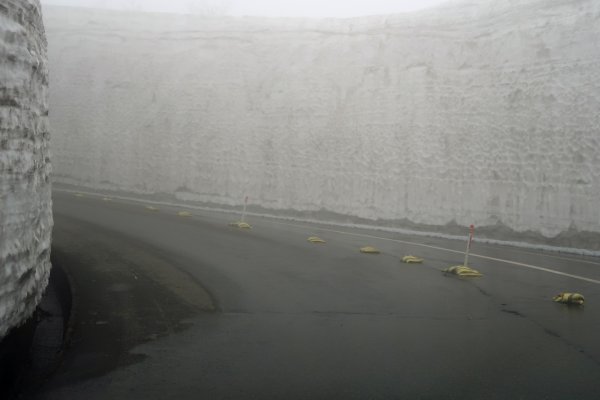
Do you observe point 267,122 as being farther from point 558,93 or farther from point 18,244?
point 18,244

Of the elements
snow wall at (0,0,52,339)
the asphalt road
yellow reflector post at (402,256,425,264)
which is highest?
snow wall at (0,0,52,339)

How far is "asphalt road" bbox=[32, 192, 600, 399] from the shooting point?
4.48 meters

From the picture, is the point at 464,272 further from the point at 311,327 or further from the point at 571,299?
the point at 311,327

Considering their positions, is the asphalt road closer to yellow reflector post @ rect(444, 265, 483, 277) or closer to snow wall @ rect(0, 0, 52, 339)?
yellow reflector post @ rect(444, 265, 483, 277)

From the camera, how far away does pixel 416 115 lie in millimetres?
23453

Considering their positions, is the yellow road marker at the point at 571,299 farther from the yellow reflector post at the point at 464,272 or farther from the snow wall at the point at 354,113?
the snow wall at the point at 354,113

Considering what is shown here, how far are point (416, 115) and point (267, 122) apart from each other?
25.9 feet

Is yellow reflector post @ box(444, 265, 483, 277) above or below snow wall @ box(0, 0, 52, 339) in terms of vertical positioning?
below

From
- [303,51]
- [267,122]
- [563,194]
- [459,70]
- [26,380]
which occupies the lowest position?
[26,380]

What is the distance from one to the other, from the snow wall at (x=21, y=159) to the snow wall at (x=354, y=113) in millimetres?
17032

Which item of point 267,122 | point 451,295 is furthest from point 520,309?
point 267,122

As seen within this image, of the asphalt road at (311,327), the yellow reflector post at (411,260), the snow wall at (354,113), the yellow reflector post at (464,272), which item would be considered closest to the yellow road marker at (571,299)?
the asphalt road at (311,327)

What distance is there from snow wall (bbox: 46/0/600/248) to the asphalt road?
25.8 feet

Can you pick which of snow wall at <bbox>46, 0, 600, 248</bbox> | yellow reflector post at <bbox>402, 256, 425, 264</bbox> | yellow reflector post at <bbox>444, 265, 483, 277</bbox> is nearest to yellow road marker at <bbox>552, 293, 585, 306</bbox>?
yellow reflector post at <bbox>444, 265, 483, 277</bbox>
